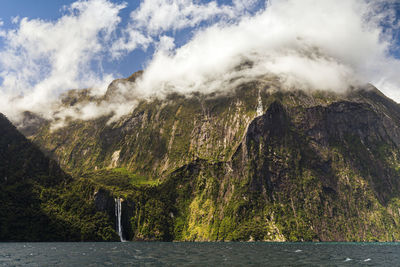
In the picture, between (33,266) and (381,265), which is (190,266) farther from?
(381,265)

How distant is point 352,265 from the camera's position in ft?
296

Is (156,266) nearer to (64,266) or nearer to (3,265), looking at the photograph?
(64,266)

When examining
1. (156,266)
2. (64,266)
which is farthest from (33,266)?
(156,266)

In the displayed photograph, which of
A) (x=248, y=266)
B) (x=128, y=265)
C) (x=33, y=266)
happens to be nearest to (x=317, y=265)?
(x=248, y=266)

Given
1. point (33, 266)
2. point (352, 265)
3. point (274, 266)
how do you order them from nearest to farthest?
point (33, 266), point (274, 266), point (352, 265)

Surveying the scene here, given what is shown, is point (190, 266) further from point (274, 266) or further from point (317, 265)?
point (317, 265)

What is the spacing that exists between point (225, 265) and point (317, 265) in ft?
77.5

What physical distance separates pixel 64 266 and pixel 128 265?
46.9 ft

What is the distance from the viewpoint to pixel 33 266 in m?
77.6

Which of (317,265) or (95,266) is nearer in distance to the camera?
(95,266)

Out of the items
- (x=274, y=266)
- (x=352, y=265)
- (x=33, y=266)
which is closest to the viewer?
(x=33, y=266)

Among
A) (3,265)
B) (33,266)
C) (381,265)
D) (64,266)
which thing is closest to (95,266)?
(64,266)

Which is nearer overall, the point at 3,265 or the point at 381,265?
the point at 3,265

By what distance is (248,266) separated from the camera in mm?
82250
